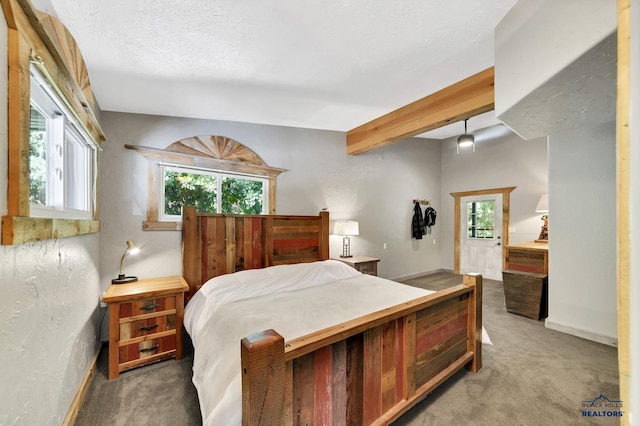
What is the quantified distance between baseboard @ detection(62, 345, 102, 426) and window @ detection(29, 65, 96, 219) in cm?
117

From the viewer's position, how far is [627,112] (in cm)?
71

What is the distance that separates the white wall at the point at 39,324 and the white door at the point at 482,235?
5.98 meters

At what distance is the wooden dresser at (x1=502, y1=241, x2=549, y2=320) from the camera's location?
10.4 feet

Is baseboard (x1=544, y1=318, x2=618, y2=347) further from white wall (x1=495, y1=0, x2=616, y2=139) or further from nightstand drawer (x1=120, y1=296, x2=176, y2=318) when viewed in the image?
nightstand drawer (x1=120, y1=296, x2=176, y2=318)

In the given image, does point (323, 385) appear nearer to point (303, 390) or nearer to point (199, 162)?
point (303, 390)

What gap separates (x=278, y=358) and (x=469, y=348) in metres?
1.88

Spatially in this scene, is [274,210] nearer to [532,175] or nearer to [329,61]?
[329,61]

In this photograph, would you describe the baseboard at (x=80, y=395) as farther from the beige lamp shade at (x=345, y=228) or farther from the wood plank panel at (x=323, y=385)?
the beige lamp shade at (x=345, y=228)

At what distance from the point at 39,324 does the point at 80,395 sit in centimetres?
93

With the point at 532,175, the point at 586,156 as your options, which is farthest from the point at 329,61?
the point at 532,175

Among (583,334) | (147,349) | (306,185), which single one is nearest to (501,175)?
(583,334)

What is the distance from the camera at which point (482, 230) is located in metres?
5.23

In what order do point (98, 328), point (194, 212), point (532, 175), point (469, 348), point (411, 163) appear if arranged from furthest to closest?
point (411, 163) < point (532, 175) < point (194, 212) < point (98, 328) < point (469, 348)

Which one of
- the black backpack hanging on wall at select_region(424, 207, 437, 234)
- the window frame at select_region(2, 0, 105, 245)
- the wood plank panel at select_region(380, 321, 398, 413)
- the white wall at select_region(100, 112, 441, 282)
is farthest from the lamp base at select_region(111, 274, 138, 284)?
the black backpack hanging on wall at select_region(424, 207, 437, 234)
